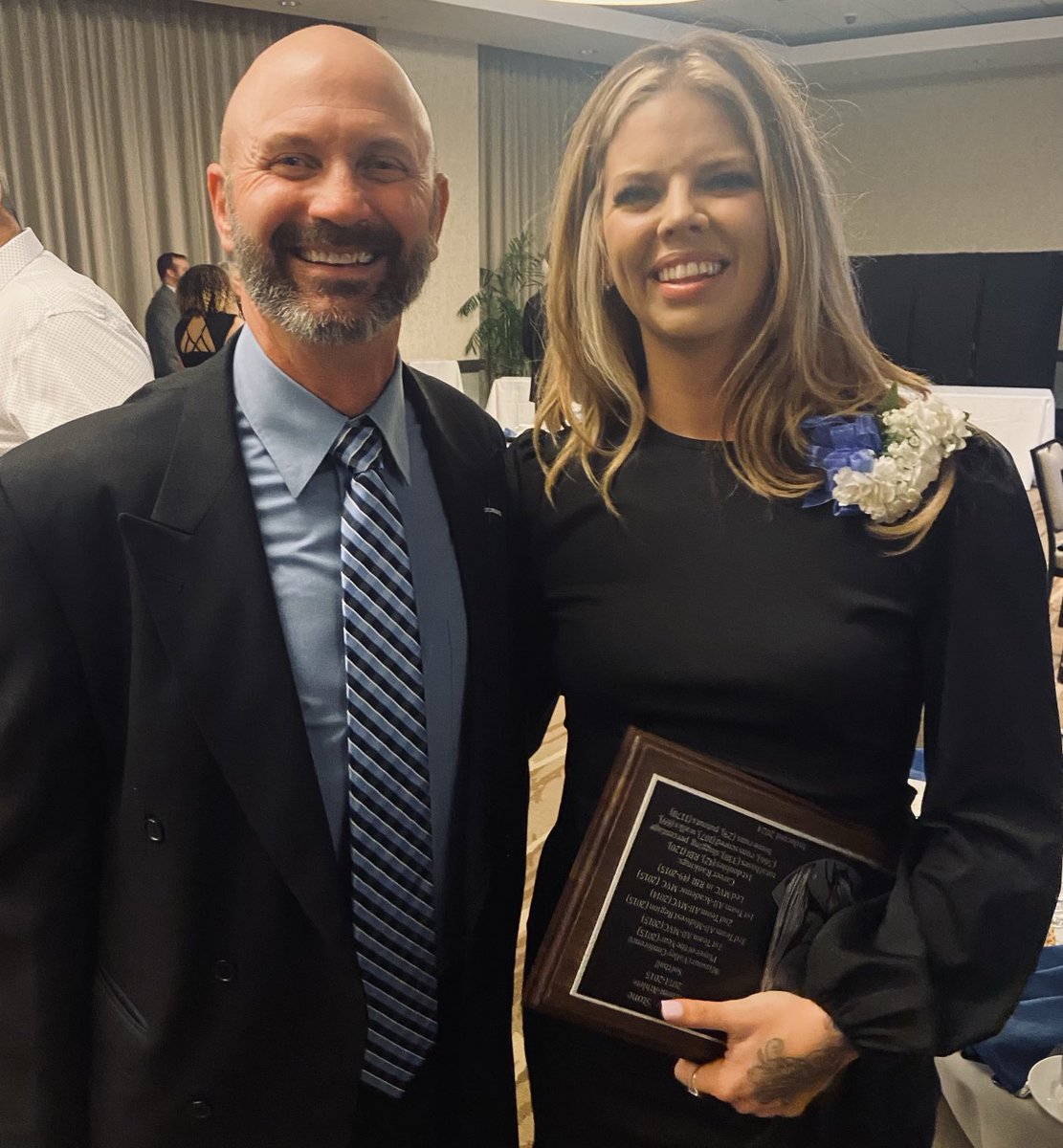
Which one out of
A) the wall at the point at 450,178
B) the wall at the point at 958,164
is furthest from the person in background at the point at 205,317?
the wall at the point at 958,164

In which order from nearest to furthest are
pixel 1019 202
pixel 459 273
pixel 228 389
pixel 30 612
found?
pixel 30 612 → pixel 228 389 → pixel 459 273 → pixel 1019 202

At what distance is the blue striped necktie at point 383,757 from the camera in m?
1.19

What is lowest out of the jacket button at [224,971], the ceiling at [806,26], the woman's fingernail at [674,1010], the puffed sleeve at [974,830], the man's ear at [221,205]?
the woman's fingernail at [674,1010]

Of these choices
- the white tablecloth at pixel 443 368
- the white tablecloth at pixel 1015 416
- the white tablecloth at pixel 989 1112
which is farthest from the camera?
the white tablecloth at pixel 443 368

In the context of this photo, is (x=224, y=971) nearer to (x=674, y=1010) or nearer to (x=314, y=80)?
(x=674, y=1010)

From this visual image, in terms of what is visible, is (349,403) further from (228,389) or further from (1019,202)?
(1019,202)

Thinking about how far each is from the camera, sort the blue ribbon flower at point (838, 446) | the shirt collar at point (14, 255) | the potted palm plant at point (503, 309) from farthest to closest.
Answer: the potted palm plant at point (503, 309) → the shirt collar at point (14, 255) → the blue ribbon flower at point (838, 446)

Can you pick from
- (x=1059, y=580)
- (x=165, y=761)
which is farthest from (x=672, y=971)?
(x=1059, y=580)

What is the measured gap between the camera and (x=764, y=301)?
128cm

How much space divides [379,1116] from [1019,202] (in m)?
11.3

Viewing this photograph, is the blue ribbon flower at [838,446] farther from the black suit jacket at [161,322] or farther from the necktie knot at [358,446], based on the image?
the black suit jacket at [161,322]

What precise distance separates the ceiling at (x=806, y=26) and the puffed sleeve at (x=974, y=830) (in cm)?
741

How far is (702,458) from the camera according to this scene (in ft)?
4.25

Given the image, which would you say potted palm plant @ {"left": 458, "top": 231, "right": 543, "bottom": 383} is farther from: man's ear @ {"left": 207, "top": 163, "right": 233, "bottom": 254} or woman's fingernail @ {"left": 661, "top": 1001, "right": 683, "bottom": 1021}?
woman's fingernail @ {"left": 661, "top": 1001, "right": 683, "bottom": 1021}
